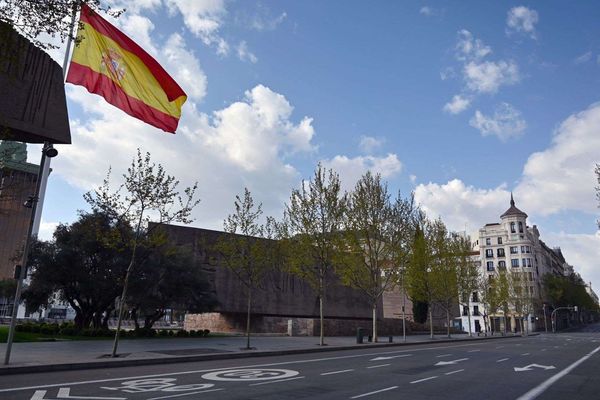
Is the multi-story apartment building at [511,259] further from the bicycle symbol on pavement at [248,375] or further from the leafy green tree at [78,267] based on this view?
the bicycle symbol on pavement at [248,375]

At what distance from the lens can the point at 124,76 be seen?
53.9 ft

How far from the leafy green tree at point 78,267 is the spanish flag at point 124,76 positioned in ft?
50.2

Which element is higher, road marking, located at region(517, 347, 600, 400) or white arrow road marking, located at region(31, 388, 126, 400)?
white arrow road marking, located at region(31, 388, 126, 400)

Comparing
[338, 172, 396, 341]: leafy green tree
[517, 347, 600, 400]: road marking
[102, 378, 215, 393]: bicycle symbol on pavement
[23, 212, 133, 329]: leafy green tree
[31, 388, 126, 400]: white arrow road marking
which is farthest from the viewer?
[338, 172, 396, 341]: leafy green tree

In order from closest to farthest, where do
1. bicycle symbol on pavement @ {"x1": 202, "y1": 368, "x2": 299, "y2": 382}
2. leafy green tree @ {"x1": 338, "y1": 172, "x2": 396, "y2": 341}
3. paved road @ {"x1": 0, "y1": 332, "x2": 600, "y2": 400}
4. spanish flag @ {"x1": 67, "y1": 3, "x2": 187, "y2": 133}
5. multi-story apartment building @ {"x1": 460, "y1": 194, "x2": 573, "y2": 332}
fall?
paved road @ {"x1": 0, "y1": 332, "x2": 600, "y2": 400}, bicycle symbol on pavement @ {"x1": 202, "y1": 368, "x2": 299, "y2": 382}, spanish flag @ {"x1": 67, "y1": 3, "x2": 187, "y2": 133}, leafy green tree @ {"x1": 338, "y1": 172, "x2": 396, "y2": 341}, multi-story apartment building @ {"x1": 460, "y1": 194, "x2": 573, "y2": 332}

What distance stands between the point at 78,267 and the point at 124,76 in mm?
19075

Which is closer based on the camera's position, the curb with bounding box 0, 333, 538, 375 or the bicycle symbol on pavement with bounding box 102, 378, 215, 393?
the bicycle symbol on pavement with bounding box 102, 378, 215, 393

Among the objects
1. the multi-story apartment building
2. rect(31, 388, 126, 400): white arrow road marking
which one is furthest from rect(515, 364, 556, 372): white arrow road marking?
the multi-story apartment building

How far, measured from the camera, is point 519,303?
81938 mm

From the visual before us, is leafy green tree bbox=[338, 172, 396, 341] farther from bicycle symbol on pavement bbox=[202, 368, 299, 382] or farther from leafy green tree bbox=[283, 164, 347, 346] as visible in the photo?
bicycle symbol on pavement bbox=[202, 368, 299, 382]

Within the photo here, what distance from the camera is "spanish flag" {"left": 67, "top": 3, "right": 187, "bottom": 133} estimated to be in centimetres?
1563

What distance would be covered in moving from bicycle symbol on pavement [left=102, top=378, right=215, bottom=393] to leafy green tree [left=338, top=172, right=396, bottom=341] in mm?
24119

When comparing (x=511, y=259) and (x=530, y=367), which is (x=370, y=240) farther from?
(x=511, y=259)

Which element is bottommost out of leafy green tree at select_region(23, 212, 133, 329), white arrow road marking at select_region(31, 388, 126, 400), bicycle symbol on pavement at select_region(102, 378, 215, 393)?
bicycle symbol on pavement at select_region(102, 378, 215, 393)
